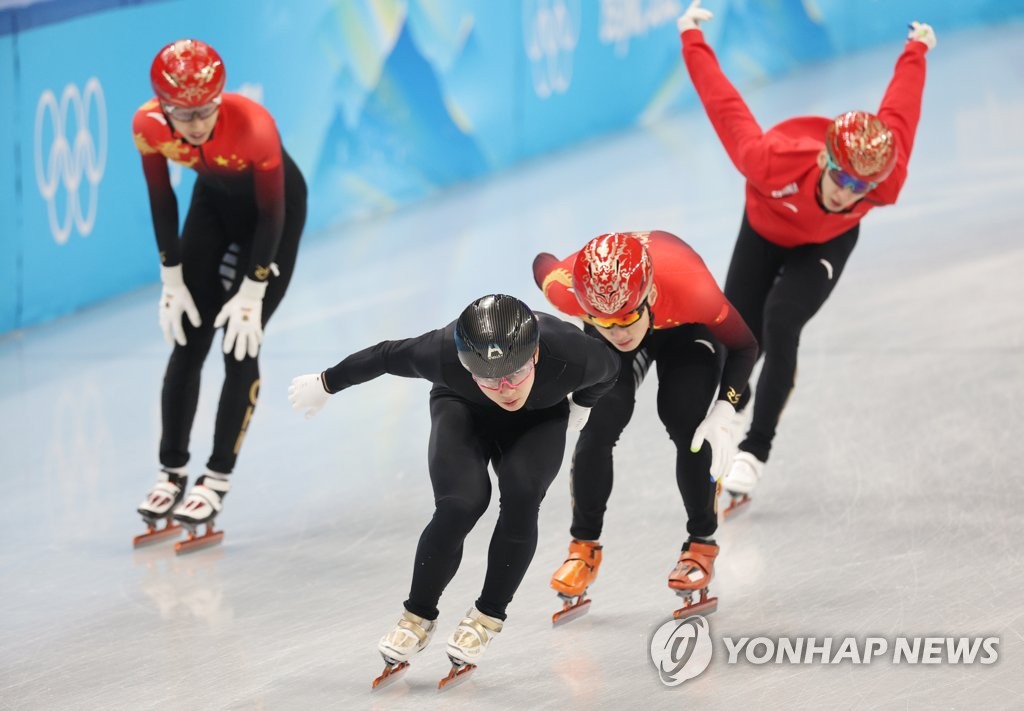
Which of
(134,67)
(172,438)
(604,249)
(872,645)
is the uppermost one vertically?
(134,67)

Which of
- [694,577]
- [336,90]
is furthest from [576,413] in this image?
[336,90]

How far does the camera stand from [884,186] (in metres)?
5.38

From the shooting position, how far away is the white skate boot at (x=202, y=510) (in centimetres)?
541

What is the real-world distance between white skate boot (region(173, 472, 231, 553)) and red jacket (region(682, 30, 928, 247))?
2237 mm

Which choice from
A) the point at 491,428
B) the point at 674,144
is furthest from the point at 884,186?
the point at 674,144

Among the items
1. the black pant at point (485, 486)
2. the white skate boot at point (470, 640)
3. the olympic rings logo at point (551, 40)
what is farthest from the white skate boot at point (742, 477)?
the olympic rings logo at point (551, 40)

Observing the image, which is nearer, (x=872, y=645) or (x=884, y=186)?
(x=872, y=645)

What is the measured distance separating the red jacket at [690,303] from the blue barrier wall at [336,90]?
4633mm

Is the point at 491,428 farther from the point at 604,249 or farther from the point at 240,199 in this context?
the point at 240,199

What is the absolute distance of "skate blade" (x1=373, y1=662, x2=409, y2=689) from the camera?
420cm

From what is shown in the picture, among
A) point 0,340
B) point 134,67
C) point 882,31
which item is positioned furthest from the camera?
point 882,31

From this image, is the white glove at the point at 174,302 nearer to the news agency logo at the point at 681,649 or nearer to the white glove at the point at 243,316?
the white glove at the point at 243,316

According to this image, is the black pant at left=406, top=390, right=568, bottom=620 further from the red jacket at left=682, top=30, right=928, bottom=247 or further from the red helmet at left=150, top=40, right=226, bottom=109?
the red jacket at left=682, top=30, right=928, bottom=247

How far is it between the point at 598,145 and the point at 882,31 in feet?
18.6
